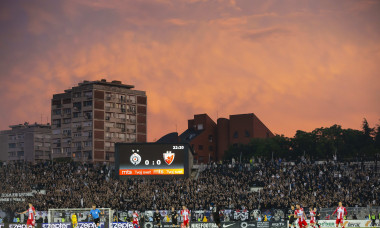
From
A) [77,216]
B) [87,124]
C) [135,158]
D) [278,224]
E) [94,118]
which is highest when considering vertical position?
[94,118]

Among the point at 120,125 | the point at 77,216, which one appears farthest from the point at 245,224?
the point at 120,125

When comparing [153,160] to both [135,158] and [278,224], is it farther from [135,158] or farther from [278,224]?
[278,224]

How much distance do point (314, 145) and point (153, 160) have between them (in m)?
64.2

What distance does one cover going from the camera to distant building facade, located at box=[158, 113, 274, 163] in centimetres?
15600

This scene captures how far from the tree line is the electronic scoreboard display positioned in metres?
52.6

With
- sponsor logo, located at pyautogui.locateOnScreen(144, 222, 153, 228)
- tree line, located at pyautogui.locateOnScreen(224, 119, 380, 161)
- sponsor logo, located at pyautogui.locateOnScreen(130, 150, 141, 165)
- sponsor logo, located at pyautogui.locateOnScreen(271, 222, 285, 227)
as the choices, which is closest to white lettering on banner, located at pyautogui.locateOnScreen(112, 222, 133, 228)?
sponsor logo, located at pyautogui.locateOnScreen(144, 222, 153, 228)

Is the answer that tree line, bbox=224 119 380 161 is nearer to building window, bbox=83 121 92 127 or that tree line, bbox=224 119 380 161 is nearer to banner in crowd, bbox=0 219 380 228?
building window, bbox=83 121 92 127

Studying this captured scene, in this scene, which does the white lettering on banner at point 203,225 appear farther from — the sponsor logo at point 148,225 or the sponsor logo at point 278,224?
the sponsor logo at point 278,224

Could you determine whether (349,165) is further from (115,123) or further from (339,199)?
(115,123)

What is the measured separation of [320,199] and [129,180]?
2946cm

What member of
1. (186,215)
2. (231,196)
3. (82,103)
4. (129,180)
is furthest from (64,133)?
(186,215)

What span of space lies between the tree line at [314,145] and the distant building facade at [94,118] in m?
52.0

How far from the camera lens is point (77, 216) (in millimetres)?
69562

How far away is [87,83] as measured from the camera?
623ft
